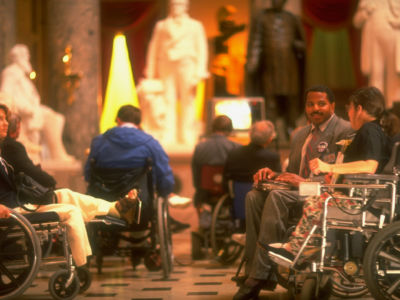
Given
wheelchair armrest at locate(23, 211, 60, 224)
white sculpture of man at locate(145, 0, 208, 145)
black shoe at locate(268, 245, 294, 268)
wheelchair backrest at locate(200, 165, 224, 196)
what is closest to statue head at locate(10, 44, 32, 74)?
white sculpture of man at locate(145, 0, 208, 145)

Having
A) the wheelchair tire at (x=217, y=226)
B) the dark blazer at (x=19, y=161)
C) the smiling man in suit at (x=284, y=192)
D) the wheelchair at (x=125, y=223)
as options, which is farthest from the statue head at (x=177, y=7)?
the smiling man in suit at (x=284, y=192)

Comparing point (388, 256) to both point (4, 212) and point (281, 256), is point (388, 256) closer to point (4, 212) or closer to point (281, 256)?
point (281, 256)

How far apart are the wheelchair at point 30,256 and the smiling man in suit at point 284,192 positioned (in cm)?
98

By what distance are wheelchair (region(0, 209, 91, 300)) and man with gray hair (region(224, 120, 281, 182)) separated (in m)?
1.71

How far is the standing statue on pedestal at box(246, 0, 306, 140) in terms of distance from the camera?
1148 cm

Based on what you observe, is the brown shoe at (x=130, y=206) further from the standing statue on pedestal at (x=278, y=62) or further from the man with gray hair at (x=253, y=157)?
the standing statue on pedestal at (x=278, y=62)

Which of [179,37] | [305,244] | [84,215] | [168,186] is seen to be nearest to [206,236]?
[168,186]

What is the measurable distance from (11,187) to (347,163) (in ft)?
6.25

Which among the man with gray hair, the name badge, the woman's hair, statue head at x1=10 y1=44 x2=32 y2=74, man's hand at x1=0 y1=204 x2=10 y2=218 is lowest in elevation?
man's hand at x1=0 y1=204 x2=10 y2=218

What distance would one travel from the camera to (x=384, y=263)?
5.11 metres

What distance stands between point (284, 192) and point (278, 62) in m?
6.04

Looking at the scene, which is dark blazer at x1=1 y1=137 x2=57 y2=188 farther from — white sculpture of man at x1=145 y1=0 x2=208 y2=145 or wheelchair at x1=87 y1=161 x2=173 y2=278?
white sculpture of man at x1=145 y1=0 x2=208 y2=145

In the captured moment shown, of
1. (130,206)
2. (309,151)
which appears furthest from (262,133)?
(309,151)

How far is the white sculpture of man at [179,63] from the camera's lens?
11.8 meters
